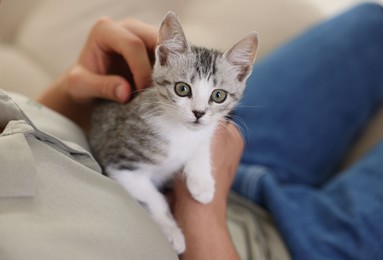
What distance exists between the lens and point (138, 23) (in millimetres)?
819

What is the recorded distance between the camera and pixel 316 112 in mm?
1205

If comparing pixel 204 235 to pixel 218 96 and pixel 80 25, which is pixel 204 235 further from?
pixel 80 25

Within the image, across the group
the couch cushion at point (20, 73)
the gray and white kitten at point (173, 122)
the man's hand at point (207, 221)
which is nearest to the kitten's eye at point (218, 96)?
the gray and white kitten at point (173, 122)

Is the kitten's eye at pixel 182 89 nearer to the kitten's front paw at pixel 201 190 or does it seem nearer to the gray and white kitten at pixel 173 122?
the gray and white kitten at pixel 173 122

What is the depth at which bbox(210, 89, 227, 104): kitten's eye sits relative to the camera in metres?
0.70

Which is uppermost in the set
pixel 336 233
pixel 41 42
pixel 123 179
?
pixel 41 42

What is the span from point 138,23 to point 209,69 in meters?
0.20

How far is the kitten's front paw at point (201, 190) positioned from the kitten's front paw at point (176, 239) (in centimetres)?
7

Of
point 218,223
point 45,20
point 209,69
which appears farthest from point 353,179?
Answer: point 45,20

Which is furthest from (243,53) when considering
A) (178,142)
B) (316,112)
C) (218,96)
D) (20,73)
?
(316,112)

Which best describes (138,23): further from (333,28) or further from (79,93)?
(333,28)

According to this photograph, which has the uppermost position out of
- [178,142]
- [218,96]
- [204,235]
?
[218,96]

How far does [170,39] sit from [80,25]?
0.91 feet

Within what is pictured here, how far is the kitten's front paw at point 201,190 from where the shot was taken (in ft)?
2.47
